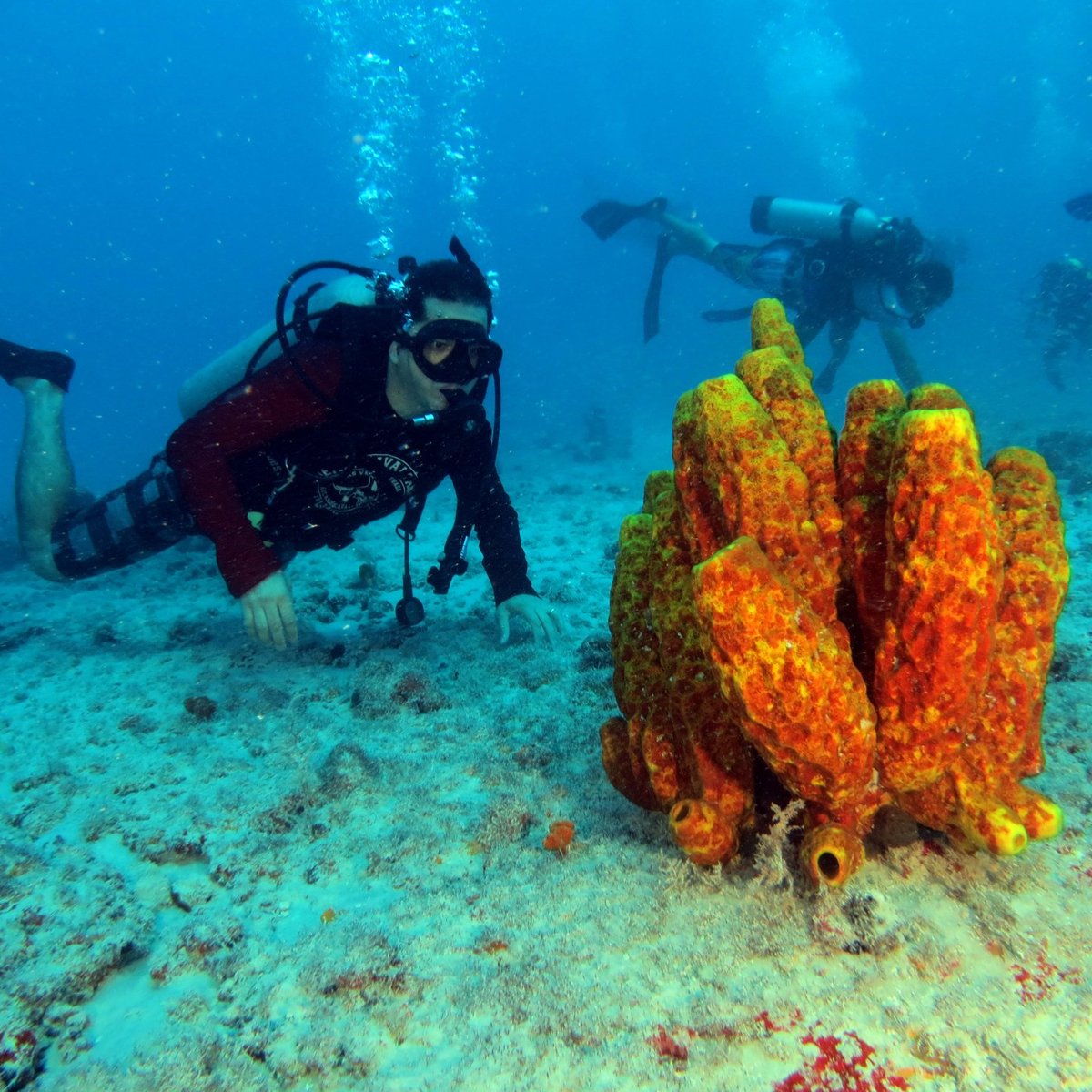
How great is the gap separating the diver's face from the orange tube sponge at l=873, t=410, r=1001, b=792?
3317mm

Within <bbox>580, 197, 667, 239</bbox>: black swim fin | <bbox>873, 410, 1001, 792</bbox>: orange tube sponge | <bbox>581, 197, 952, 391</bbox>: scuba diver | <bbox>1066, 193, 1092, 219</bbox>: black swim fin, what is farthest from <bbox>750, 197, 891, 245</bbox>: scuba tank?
<bbox>873, 410, 1001, 792</bbox>: orange tube sponge

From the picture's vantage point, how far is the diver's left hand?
15.2 ft

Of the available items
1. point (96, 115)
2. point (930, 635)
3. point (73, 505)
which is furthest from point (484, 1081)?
point (96, 115)

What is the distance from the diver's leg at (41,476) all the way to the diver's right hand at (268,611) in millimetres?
2881

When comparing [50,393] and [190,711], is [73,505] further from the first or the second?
[190,711]

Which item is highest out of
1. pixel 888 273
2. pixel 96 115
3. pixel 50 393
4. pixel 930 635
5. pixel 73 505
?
pixel 96 115

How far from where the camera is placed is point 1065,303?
1644 centimetres

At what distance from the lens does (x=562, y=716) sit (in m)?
3.61

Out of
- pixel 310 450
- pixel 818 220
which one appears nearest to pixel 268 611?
pixel 310 450

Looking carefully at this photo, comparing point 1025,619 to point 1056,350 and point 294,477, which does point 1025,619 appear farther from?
point 1056,350

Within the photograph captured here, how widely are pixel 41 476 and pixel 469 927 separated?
578cm

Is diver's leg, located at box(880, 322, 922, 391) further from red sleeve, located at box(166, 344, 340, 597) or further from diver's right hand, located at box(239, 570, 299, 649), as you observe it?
diver's right hand, located at box(239, 570, 299, 649)

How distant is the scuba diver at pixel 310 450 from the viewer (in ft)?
13.3

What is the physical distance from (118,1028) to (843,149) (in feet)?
448
